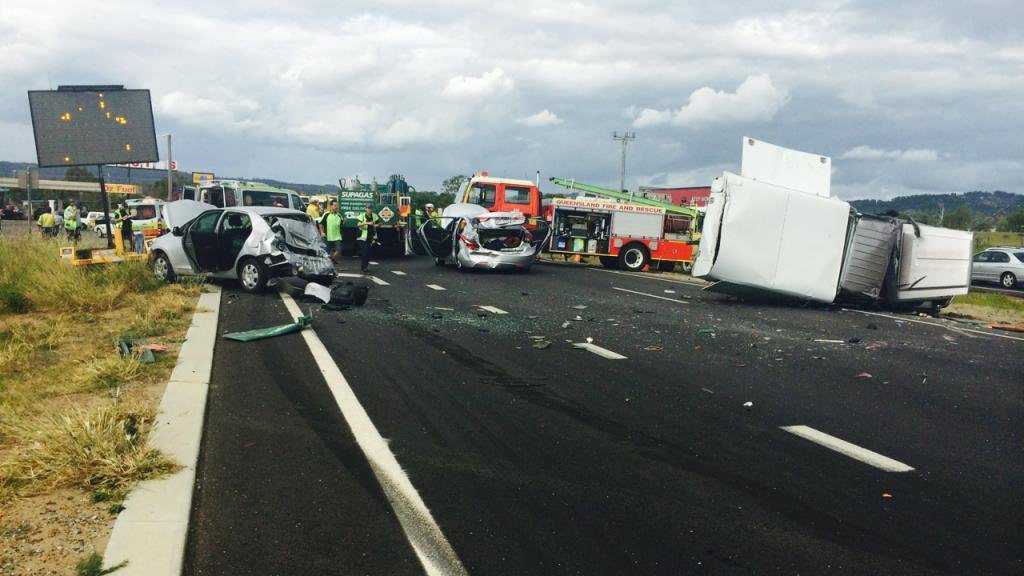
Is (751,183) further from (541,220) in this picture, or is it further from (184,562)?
(184,562)

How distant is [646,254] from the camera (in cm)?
2631

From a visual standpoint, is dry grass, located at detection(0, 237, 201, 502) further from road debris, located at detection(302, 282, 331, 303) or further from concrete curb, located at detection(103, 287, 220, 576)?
road debris, located at detection(302, 282, 331, 303)

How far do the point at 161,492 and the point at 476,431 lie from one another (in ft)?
7.36

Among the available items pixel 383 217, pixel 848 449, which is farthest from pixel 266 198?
pixel 848 449

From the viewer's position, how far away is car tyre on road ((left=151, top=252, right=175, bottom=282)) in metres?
15.1

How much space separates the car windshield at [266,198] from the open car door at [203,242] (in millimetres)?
9549

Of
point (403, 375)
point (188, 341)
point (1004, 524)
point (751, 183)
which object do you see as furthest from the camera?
point (751, 183)

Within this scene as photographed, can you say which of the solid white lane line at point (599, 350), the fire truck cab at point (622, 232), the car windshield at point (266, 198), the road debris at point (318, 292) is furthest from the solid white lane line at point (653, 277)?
the solid white lane line at point (599, 350)

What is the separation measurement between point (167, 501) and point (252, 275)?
10336mm

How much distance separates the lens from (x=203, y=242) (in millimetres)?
14734

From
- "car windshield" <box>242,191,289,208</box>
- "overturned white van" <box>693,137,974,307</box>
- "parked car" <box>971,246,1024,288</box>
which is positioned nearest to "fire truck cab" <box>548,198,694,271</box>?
"car windshield" <box>242,191,289,208</box>

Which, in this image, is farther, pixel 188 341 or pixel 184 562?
pixel 188 341

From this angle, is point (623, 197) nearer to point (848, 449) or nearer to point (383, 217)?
point (383, 217)

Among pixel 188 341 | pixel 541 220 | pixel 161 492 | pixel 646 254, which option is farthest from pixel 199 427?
pixel 646 254
